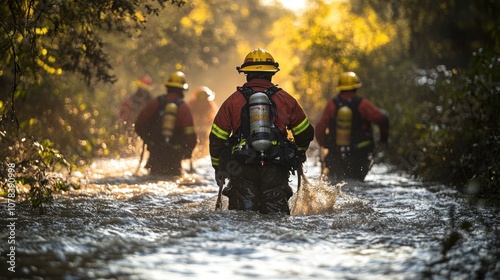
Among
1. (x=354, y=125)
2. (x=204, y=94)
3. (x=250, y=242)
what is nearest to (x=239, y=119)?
(x=250, y=242)

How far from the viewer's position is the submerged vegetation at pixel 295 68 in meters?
9.53

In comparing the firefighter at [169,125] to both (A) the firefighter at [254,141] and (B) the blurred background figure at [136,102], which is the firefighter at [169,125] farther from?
(A) the firefighter at [254,141]

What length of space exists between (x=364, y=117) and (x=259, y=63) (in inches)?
183

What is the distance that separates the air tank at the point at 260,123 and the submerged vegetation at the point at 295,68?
2.09 m

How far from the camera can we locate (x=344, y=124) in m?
12.9

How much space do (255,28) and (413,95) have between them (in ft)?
196

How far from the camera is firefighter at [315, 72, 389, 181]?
1288cm

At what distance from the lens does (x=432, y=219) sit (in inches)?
327

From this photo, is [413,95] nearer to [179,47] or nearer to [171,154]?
[171,154]

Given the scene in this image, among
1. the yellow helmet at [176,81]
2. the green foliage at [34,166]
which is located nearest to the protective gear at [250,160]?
the green foliage at [34,166]

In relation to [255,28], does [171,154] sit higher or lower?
lower

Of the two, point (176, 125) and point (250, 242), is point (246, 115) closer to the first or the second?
point (250, 242)

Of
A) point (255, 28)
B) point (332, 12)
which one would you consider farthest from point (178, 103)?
point (255, 28)

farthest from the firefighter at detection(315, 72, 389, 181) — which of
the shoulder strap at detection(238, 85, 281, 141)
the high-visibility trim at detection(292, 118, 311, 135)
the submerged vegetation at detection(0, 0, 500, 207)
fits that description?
the shoulder strap at detection(238, 85, 281, 141)
